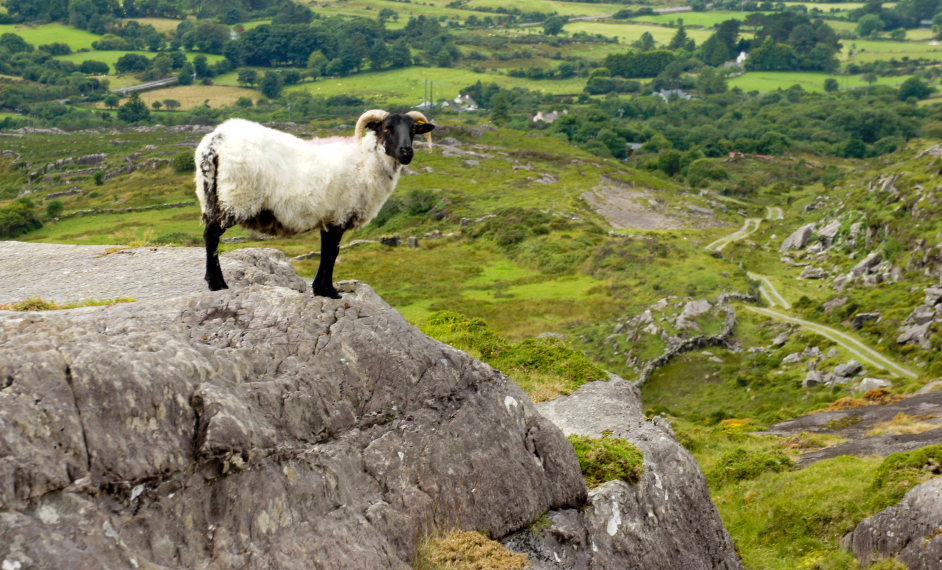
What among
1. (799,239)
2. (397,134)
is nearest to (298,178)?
(397,134)

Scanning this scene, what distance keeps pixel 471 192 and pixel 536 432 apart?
391 ft

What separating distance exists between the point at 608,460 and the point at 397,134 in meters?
9.57

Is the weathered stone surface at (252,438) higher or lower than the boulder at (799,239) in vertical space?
higher

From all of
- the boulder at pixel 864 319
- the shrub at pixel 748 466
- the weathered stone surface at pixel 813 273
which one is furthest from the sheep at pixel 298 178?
the weathered stone surface at pixel 813 273

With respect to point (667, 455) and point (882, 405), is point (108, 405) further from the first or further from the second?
point (882, 405)

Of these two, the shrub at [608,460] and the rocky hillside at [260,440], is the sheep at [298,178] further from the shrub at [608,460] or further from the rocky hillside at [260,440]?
the shrub at [608,460]

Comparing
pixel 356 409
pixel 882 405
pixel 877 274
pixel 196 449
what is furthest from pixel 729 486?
pixel 877 274

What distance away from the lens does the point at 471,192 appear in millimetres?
135875

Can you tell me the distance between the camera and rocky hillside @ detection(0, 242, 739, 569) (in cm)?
1066

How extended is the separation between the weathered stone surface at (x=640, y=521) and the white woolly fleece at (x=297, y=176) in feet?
25.2

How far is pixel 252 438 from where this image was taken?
42.1 feet

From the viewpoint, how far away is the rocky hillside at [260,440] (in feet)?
35.0

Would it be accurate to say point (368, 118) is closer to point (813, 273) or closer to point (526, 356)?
point (526, 356)

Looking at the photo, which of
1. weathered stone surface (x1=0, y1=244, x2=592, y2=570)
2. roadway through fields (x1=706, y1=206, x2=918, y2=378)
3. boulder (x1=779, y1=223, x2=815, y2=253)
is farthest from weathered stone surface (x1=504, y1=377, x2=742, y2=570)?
boulder (x1=779, y1=223, x2=815, y2=253)
